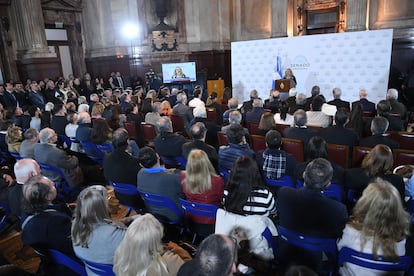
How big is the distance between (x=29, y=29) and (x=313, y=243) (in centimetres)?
1262

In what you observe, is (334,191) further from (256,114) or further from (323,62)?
(323,62)

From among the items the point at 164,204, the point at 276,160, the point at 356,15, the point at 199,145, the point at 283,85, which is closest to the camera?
the point at 164,204

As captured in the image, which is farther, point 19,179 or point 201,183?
point 19,179

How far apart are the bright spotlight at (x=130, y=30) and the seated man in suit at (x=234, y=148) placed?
11.4 metres

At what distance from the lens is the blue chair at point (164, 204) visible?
2.76m

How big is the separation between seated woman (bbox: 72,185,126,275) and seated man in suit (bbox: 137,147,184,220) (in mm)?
835

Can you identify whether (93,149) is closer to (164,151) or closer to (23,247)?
(164,151)

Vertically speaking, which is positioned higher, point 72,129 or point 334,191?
point 72,129

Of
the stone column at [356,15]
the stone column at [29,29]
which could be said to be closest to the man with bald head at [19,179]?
the stone column at [29,29]

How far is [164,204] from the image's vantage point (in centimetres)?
280

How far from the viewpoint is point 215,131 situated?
5355mm

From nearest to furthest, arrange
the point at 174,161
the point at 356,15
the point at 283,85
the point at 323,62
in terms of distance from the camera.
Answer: the point at 174,161 < the point at 283,85 < the point at 323,62 < the point at 356,15

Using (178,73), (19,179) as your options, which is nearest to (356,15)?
(178,73)

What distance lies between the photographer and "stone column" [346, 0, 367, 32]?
1035 cm
